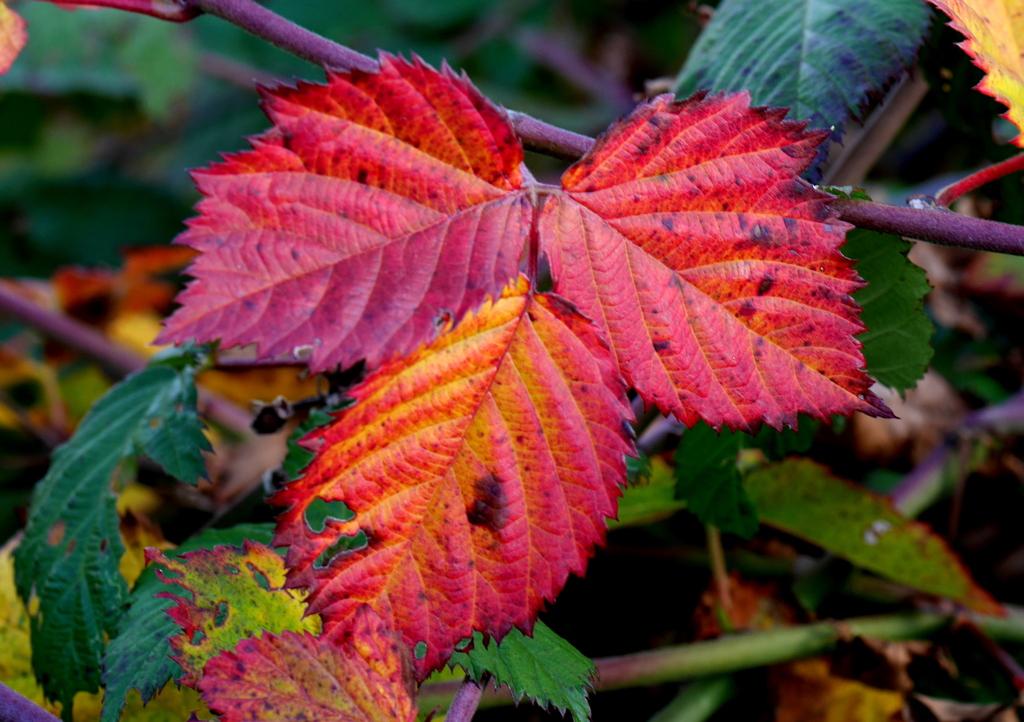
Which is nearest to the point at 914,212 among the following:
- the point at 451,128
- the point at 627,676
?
the point at 451,128

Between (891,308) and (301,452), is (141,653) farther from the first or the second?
(891,308)

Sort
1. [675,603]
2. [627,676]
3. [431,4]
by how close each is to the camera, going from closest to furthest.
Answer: [627,676], [675,603], [431,4]

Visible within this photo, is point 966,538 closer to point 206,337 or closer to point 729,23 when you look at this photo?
point 729,23

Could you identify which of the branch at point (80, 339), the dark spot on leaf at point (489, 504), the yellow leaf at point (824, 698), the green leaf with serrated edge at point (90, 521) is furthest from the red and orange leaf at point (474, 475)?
the branch at point (80, 339)

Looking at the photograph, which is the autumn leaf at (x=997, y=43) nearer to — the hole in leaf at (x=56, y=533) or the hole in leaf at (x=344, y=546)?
the hole in leaf at (x=344, y=546)

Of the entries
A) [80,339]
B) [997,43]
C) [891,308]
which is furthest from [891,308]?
[80,339]

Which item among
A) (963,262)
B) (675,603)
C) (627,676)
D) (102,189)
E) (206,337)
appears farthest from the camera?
(102,189)

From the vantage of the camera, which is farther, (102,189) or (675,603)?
(102,189)
